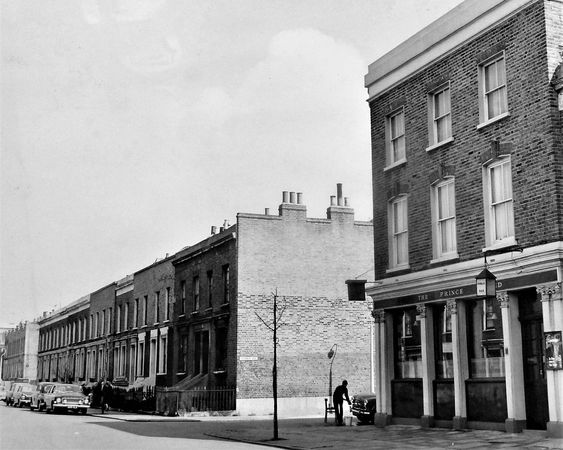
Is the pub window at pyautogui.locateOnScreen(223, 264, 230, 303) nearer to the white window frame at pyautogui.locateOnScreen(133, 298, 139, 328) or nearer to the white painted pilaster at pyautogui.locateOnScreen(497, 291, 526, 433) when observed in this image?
the white window frame at pyautogui.locateOnScreen(133, 298, 139, 328)

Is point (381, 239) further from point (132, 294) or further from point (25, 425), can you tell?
point (132, 294)

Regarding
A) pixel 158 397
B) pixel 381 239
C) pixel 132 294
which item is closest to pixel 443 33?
pixel 381 239

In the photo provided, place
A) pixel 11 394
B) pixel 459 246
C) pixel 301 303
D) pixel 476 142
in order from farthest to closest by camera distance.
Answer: pixel 11 394, pixel 301 303, pixel 459 246, pixel 476 142

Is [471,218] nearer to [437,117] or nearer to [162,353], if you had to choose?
[437,117]

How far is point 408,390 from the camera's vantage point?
2334 cm

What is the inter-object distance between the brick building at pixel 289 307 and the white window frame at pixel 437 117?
1436 cm

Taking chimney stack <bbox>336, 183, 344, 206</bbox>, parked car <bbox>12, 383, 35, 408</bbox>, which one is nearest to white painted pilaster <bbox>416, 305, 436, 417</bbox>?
chimney stack <bbox>336, 183, 344, 206</bbox>

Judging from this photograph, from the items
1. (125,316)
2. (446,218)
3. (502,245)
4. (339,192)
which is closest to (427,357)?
(446,218)

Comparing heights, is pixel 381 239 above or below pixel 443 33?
below

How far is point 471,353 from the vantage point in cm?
2091

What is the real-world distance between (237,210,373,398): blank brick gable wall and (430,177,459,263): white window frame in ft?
46.7

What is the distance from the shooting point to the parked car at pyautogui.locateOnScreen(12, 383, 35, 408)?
45.2m

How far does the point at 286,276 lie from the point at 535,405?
61.5 ft

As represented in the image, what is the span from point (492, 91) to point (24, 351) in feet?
309
